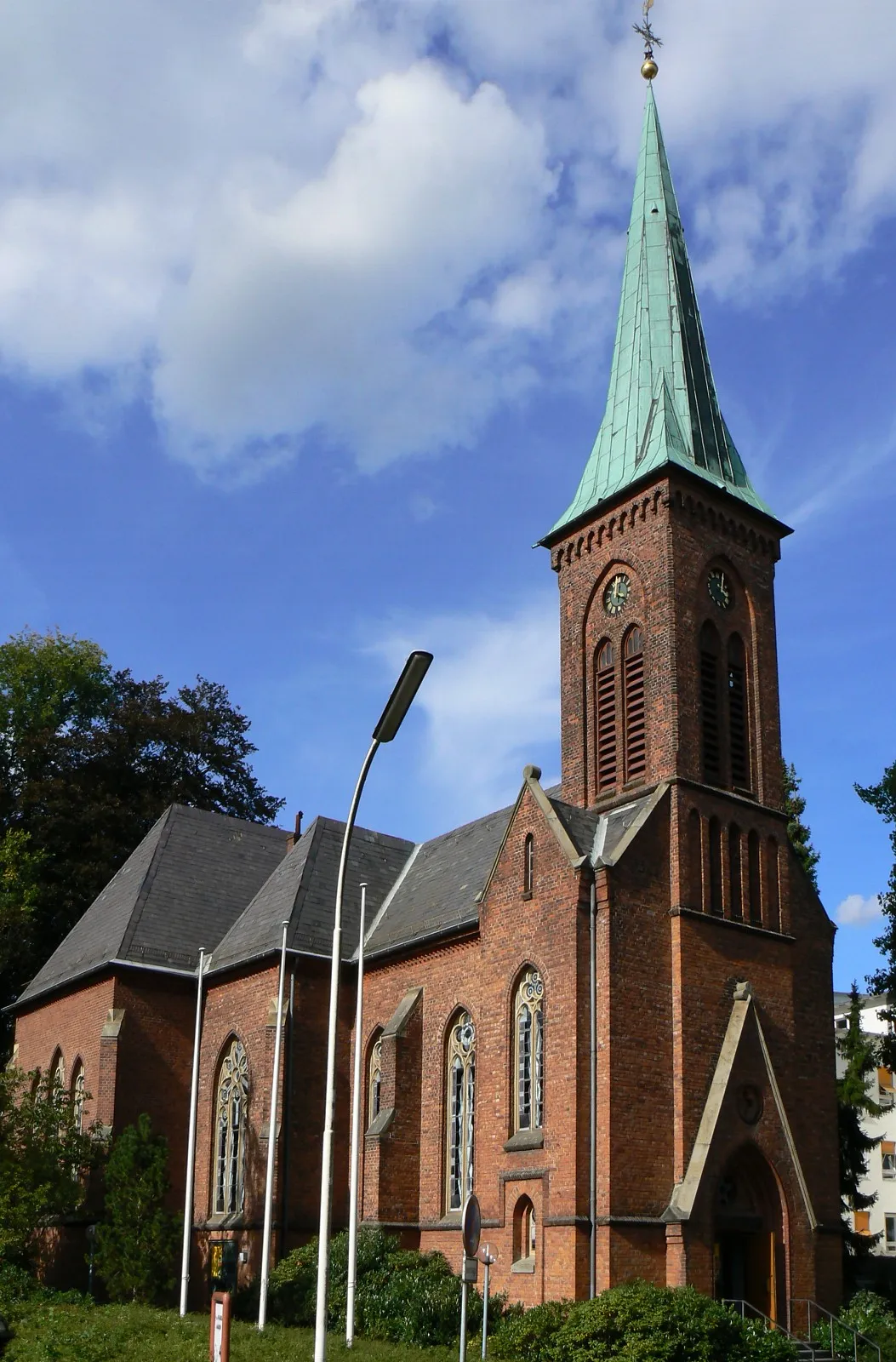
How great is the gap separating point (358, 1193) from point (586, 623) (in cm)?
1403

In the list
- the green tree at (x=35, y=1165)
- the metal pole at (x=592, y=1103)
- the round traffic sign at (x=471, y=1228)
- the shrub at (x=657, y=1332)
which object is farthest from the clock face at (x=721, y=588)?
the green tree at (x=35, y=1165)

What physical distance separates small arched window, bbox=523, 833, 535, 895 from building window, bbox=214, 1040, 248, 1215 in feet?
35.8

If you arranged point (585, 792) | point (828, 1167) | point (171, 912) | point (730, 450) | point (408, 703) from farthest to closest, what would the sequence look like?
point (171, 912) → point (730, 450) → point (585, 792) → point (828, 1167) → point (408, 703)

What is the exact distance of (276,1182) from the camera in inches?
1273

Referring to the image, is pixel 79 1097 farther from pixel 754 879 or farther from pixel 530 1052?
pixel 754 879

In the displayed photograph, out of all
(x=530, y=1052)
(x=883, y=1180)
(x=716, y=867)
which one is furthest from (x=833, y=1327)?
(x=883, y=1180)

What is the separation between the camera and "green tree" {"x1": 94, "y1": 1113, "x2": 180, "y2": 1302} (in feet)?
103

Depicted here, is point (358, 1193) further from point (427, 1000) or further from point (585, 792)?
point (585, 792)

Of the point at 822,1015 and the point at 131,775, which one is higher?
the point at 131,775

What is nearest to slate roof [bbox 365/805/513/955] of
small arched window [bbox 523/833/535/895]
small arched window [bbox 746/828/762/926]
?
small arched window [bbox 523/833/535/895]

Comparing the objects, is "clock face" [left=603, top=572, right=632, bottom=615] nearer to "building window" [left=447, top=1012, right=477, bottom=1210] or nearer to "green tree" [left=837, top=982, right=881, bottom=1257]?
"building window" [left=447, top=1012, right=477, bottom=1210]

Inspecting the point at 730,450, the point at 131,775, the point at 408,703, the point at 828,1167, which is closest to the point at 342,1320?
the point at 828,1167

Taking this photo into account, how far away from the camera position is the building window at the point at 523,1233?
2680cm

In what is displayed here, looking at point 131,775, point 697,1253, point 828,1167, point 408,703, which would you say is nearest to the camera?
point 408,703
